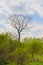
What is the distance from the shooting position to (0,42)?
124 feet

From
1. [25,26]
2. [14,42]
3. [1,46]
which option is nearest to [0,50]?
[1,46]

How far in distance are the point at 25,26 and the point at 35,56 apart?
792 inches

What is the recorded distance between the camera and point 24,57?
33.5 meters

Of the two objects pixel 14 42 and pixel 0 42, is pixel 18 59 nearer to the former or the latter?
pixel 0 42

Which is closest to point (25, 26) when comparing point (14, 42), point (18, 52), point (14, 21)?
point (14, 21)

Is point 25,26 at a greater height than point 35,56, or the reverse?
point 25,26

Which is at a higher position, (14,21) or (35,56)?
(14,21)

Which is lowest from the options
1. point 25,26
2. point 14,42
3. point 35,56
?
point 35,56

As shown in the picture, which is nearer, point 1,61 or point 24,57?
point 24,57

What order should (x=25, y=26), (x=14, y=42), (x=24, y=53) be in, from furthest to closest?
(x=25, y=26) < (x=14, y=42) < (x=24, y=53)

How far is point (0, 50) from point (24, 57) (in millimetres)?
5330

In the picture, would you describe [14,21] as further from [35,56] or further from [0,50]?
[0,50]

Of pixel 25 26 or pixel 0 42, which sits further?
pixel 25 26

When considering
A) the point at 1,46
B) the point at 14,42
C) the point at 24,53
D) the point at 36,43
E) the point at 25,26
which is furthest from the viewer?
the point at 25,26
